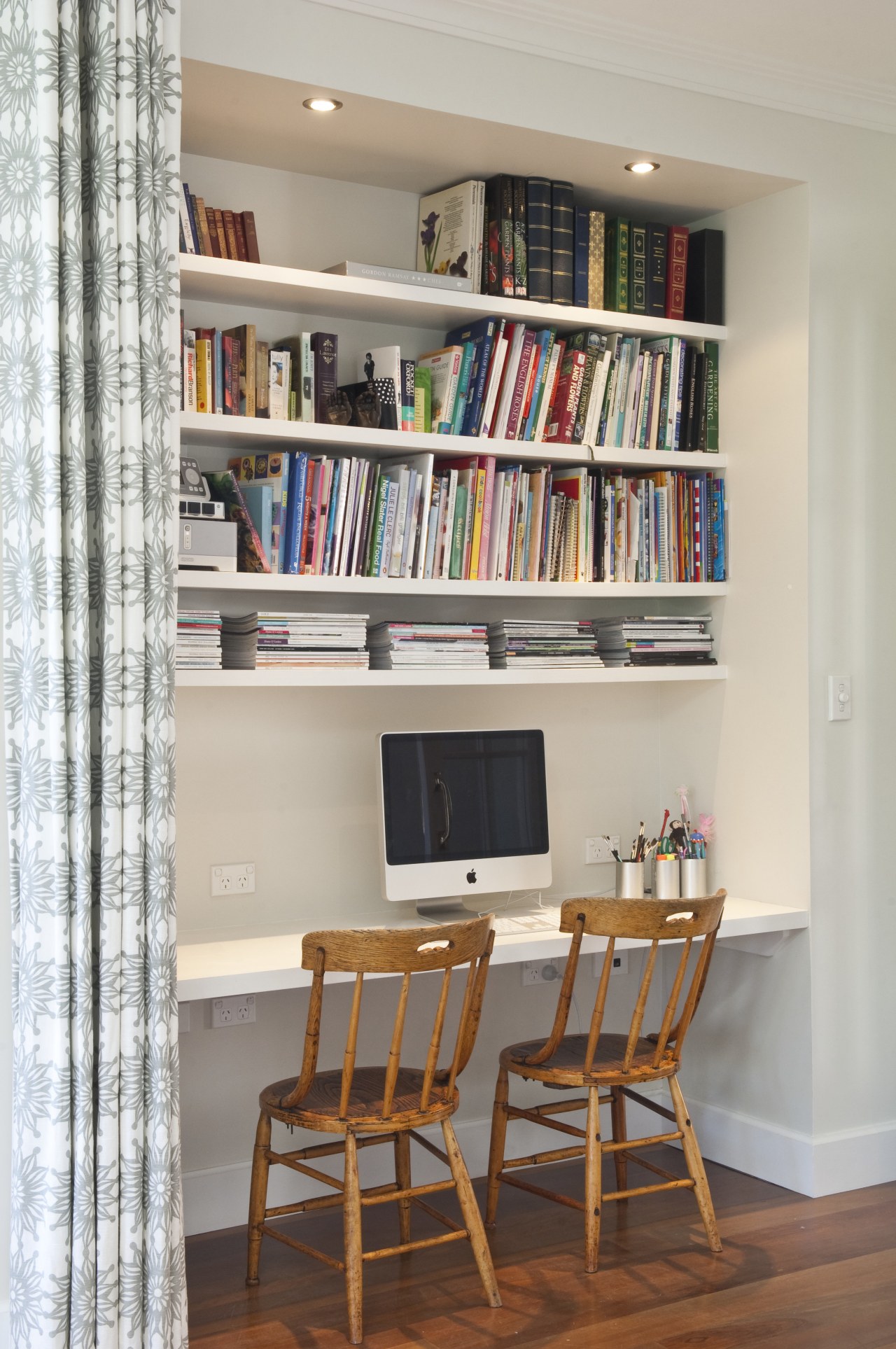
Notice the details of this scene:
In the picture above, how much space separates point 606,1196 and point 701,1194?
25 cm

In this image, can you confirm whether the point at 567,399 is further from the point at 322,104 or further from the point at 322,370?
the point at 322,104

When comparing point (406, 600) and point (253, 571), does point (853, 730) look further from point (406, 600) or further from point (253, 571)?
point (253, 571)

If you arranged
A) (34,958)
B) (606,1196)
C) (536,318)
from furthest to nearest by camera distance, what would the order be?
(536,318), (606,1196), (34,958)

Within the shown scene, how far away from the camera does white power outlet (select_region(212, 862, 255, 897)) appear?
3.20 metres

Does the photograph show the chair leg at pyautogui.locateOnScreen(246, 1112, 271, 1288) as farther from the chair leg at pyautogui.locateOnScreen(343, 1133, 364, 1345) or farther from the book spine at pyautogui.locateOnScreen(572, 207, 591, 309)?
the book spine at pyautogui.locateOnScreen(572, 207, 591, 309)

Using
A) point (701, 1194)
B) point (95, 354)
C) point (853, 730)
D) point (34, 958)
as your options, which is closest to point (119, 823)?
point (34, 958)

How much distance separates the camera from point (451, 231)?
337 cm

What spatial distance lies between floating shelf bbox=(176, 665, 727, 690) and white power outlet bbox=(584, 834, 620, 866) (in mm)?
441

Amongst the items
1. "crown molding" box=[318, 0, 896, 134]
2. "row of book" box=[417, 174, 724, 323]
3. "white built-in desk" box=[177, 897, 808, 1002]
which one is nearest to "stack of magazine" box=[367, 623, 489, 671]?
"white built-in desk" box=[177, 897, 808, 1002]

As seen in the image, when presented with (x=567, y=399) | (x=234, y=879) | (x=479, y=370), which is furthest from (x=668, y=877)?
(x=479, y=370)

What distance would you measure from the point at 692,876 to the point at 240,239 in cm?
192

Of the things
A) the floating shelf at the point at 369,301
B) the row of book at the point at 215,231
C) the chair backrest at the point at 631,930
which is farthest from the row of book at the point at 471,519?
the chair backrest at the point at 631,930

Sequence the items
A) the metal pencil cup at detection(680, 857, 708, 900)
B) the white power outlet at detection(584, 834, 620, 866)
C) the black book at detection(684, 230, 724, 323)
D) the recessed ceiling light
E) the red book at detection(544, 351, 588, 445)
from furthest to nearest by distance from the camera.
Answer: the white power outlet at detection(584, 834, 620, 866)
the black book at detection(684, 230, 724, 323)
the metal pencil cup at detection(680, 857, 708, 900)
the red book at detection(544, 351, 588, 445)
the recessed ceiling light

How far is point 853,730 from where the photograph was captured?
3475 millimetres
